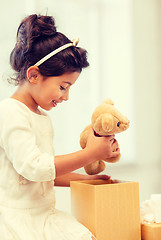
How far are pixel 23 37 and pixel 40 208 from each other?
1.65 ft

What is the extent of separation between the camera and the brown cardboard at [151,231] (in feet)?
3.00

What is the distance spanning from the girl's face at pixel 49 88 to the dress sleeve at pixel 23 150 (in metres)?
0.11

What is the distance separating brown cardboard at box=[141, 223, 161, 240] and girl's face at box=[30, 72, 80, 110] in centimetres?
46

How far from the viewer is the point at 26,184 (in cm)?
89

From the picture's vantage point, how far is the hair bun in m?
0.93

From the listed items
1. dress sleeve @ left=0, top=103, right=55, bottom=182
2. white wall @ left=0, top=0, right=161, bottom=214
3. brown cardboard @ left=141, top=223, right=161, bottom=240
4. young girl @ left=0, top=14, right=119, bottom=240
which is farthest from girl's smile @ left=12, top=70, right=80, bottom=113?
white wall @ left=0, top=0, right=161, bottom=214

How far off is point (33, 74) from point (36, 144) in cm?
20

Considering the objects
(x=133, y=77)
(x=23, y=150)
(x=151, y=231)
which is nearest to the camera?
(x=23, y=150)

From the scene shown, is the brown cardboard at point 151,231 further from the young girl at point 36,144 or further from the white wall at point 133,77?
the white wall at point 133,77

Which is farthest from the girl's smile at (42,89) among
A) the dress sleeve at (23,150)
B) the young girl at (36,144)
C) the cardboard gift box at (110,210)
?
the cardboard gift box at (110,210)

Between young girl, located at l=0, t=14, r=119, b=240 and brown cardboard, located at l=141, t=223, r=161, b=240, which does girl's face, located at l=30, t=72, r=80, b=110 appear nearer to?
young girl, located at l=0, t=14, r=119, b=240

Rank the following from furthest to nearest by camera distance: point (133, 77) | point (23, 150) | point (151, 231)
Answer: point (133, 77), point (151, 231), point (23, 150)

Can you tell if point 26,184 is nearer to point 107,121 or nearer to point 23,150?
point 23,150

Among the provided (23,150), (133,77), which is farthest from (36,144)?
(133,77)
